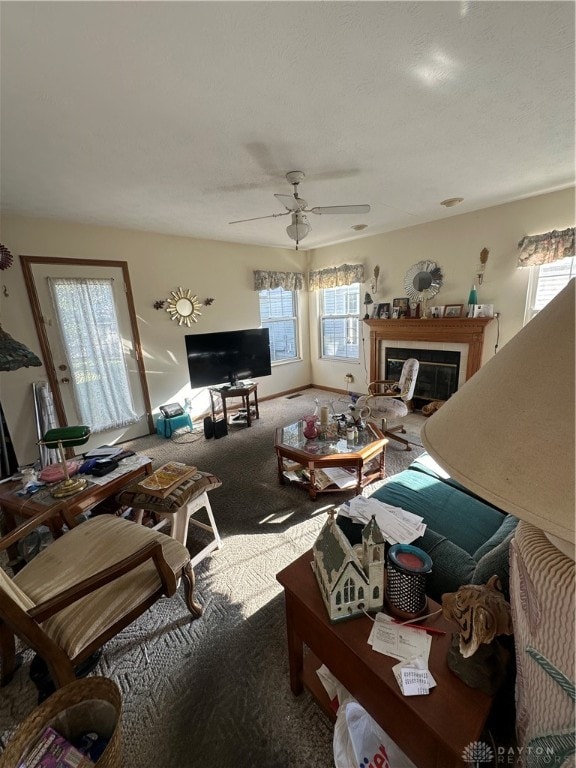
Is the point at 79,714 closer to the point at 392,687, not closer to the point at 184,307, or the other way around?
the point at 392,687

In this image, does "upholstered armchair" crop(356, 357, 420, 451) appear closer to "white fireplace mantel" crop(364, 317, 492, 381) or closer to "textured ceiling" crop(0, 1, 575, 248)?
"white fireplace mantel" crop(364, 317, 492, 381)

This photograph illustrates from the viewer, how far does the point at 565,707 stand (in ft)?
1.62

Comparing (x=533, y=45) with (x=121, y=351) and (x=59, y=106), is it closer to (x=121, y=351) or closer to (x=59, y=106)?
(x=59, y=106)

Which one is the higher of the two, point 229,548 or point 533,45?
point 533,45

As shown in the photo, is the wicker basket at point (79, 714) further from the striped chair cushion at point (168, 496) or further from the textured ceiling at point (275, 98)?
the textured ceiling at point (275, 98)

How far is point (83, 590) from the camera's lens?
3.38 feet

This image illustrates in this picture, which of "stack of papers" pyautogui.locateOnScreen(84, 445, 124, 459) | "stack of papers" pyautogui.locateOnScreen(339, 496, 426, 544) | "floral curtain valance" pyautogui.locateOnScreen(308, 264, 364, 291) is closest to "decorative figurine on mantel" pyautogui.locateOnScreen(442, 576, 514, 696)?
"stack of papers" pyautogui.locateOnScreen(339, 496, 426, 544)

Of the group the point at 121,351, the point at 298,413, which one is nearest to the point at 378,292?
the point at 298,413

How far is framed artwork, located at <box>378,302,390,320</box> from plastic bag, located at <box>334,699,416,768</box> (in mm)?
4088

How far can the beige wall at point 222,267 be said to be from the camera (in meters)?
2.95

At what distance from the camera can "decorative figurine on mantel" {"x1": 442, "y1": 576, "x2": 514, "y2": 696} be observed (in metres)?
0.66

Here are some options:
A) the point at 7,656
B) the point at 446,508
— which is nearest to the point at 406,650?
the point at 446,508

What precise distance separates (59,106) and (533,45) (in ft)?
6.98

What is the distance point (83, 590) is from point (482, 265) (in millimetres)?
4361
